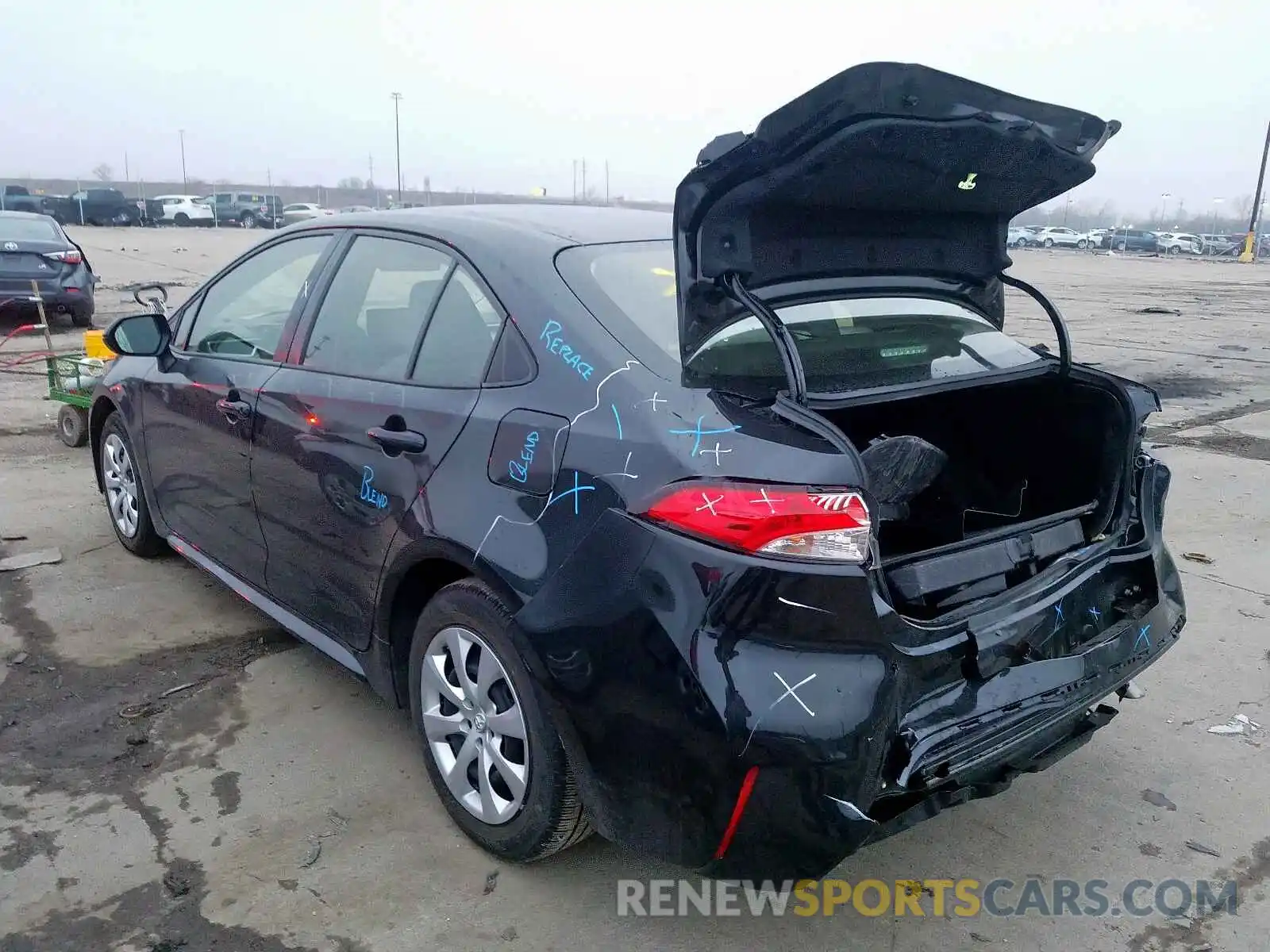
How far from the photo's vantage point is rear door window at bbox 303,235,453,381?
304 centimetres

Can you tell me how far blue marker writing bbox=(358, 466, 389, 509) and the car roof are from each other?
72cm

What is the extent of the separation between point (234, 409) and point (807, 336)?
6.71 feet

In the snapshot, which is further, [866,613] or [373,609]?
[373,609]

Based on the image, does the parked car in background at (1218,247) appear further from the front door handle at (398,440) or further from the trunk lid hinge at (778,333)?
the front door handle at (398,440)

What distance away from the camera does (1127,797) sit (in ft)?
10.3

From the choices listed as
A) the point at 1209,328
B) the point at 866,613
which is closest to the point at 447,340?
the point at 866,613

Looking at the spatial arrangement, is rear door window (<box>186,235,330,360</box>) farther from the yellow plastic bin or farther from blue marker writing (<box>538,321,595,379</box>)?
the yellow plastic bin

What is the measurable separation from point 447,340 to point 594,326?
548mm

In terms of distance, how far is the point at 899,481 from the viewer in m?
2.44

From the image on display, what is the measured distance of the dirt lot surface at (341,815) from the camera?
8.32ft

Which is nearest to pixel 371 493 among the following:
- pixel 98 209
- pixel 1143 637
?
pixel 1143 637

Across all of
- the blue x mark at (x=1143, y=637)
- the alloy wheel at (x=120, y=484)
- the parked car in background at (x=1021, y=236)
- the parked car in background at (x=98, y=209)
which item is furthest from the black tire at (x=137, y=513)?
the parked car in background at (x=1021, y=236)

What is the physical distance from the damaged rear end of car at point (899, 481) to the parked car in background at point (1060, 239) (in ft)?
201

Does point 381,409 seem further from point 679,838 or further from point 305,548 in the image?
point 679,838
